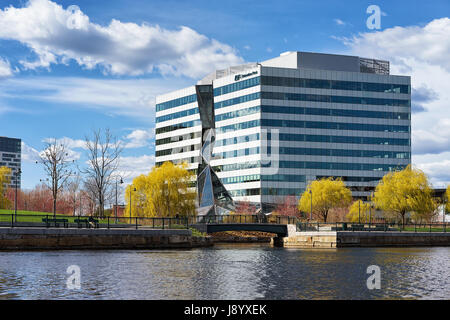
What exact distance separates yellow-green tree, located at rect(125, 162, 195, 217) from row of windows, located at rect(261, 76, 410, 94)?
132ft

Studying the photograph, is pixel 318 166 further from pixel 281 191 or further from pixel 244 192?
pixel 244 192

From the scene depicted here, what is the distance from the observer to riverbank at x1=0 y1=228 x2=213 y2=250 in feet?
175

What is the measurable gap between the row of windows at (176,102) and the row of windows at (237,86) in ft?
22.6

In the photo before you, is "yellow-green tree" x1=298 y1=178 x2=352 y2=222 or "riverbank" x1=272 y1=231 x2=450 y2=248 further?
"yellow-green tree" x1=298 y1=178 x2=352 y2=222

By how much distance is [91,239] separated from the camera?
58.3 m

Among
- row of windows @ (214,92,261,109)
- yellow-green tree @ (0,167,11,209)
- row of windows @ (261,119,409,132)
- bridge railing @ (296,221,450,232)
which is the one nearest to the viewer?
bridge railing @ (296,221,450,232)

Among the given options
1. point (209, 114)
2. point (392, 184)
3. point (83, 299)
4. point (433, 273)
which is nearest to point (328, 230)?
point (392, 184)

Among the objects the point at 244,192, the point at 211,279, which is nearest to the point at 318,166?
the point at 244,192

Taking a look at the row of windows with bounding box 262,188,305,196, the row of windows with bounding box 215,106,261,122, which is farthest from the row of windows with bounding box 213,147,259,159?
the row of windows with bounding box 262,188,305,196

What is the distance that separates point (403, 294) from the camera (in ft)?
93.0

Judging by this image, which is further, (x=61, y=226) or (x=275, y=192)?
(x=275, y=192)

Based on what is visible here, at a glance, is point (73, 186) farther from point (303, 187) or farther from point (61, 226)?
point (61, 226)

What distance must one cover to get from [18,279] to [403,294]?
17541 mm

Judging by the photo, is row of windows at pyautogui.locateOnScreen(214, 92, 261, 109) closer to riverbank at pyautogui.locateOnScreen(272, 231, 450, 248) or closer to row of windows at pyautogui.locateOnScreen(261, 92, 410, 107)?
row of windows at pyautogui.locateOnScreen(261, 92, 410, 107)
